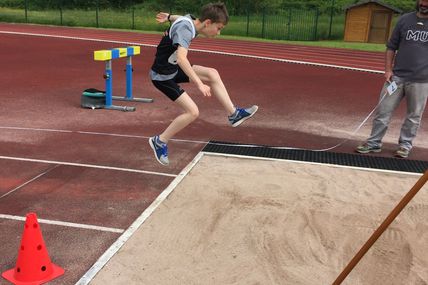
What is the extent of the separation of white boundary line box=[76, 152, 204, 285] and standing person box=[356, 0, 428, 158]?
2.69 metres

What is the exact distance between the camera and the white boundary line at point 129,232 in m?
3.16

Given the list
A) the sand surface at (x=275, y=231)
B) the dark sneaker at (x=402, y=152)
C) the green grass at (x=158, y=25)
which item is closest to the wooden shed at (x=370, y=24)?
the green grass at (x=158, y=25)

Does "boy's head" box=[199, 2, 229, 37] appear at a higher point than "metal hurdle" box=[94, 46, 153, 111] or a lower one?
higher

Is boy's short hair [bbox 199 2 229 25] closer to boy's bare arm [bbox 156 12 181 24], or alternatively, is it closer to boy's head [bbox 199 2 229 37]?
boy's head [bbox 199 2 229 37]

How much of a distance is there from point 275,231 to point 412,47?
3392mm

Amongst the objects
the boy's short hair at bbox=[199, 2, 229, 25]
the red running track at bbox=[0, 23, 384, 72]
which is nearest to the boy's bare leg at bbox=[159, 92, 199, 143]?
the boy's short hair at bbox=[199, 2, 229, 25]

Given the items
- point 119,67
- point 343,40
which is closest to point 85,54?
point 119,67

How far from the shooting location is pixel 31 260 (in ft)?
10.1

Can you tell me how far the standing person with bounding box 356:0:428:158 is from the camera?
5.83m

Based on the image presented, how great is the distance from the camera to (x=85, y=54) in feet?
55.5

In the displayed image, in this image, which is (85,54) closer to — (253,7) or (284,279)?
(284,279)

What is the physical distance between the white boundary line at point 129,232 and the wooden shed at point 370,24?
26486 mm

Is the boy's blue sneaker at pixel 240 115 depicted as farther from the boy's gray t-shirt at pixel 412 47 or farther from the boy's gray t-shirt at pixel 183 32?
the boy's gray t-shirt at pixel 412 47

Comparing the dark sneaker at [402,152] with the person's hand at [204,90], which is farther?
the dark sneaker at [402,152]
